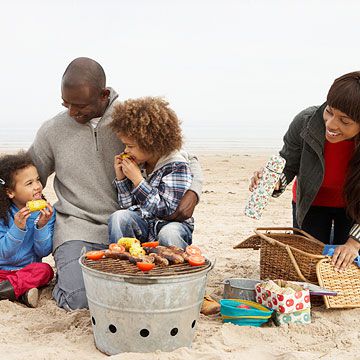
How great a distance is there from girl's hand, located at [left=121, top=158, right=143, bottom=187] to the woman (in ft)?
2.62

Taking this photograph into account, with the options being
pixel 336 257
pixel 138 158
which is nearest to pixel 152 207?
pixel 138 158

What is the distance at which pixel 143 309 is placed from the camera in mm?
2709

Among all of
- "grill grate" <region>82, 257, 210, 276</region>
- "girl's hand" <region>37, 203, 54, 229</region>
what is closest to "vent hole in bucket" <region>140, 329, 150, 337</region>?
"grill grate" <region>82, 257, 210, 276</region>

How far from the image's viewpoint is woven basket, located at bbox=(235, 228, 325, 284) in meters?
3.74

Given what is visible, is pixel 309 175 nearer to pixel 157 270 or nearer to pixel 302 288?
pixel 302 288

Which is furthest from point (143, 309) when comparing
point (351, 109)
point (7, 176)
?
point (351, 109)

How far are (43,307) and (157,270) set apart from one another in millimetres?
1258

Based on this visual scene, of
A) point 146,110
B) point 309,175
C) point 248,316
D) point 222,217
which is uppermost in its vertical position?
point 146,110

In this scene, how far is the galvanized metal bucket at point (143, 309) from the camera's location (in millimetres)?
2666

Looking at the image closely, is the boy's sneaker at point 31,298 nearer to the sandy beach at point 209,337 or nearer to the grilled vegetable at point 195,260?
the sandy beach at point 209,337

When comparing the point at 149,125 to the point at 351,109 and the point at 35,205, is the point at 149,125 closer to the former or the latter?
the point at 35,205

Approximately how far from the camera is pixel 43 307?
3658mm

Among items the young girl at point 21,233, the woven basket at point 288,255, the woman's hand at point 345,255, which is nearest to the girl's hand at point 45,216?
the young girl at point 21,233

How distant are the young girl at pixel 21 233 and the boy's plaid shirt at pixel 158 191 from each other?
528 mm
